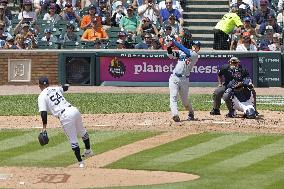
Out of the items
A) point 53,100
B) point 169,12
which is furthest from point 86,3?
point 53,100

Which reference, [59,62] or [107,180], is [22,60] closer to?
[59,62]

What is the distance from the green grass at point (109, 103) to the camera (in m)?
29.5

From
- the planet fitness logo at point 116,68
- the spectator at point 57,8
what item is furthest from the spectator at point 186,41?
the spectator at point 57,8

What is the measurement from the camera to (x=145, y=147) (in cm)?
2252

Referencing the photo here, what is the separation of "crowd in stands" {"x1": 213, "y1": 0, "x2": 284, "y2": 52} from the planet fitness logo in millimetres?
3396

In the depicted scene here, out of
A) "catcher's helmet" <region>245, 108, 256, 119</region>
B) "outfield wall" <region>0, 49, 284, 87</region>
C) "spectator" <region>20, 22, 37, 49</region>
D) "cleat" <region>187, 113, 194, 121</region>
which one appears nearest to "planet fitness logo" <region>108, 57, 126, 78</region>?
"outfield wall" <region>0, 49, 284, 87</region>

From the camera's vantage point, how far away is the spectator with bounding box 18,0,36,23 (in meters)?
37.2

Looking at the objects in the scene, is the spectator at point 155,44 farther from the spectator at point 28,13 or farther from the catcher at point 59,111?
the catcher at point 59,111

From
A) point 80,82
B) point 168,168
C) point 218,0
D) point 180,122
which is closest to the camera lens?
point 168,168

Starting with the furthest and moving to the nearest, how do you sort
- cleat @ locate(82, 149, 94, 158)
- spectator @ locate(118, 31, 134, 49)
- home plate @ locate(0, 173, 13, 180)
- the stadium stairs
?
the stadium stairs
spectator @ locate(118, 31, 134, 49)
cleat @ locate(82, 149, 94, 158)
home plate @ locate(0, 173, 13, 180)

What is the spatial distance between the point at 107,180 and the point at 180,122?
28.0ft

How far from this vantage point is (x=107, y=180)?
17906 mm

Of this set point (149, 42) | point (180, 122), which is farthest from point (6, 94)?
point (180, 122)

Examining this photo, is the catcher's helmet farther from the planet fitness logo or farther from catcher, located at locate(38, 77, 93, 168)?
the planet fitness logo
